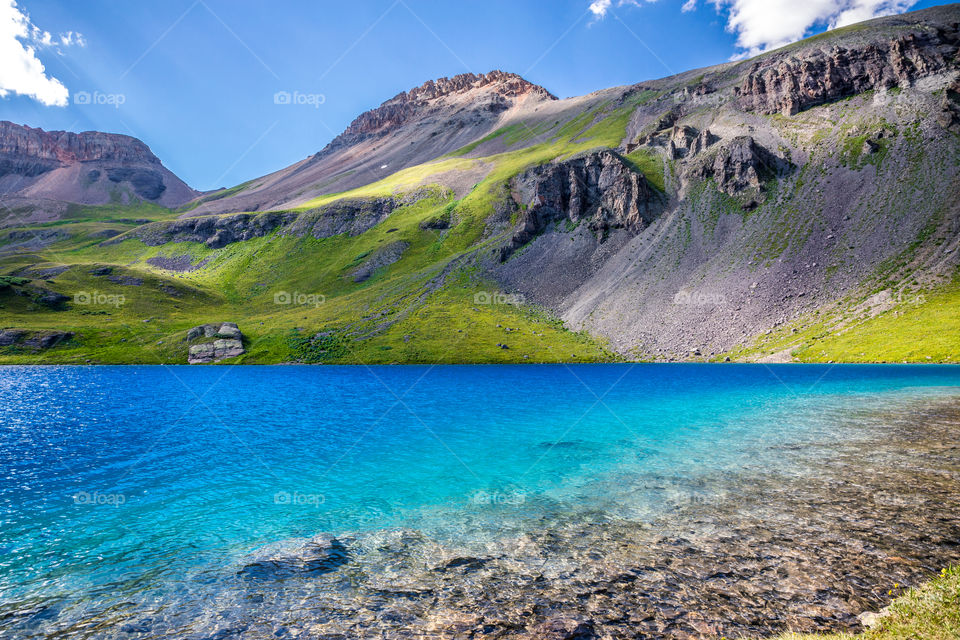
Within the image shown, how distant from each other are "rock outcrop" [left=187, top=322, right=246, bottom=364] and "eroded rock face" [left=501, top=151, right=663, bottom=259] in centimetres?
7820

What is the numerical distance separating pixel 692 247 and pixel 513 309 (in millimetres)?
48153

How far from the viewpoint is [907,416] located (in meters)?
32.7

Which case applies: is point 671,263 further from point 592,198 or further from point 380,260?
point 380,260

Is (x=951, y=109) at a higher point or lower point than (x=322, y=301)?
higher

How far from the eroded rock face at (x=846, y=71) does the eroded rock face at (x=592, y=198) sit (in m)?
50.9

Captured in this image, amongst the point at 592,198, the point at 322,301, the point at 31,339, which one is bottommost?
the point at 31,339

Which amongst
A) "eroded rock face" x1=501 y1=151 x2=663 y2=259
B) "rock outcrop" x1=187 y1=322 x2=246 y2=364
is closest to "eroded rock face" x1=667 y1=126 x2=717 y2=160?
"eroded rock face" x1=501 y1=151 x2=663 y2=259

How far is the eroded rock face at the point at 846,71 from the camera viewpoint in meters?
117

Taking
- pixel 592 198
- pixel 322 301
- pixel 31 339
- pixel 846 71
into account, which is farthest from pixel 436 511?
pixel 846 71

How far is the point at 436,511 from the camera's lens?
17.3 meters

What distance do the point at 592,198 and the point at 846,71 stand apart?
80.5m

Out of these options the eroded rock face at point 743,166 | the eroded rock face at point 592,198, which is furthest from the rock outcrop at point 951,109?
the eroded rock face at point 592,198

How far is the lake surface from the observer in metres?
10.1

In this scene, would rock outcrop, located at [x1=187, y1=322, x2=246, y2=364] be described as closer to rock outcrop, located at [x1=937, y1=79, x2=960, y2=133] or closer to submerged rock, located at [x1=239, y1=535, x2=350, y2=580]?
submerged rock, located at [x1=239, y1=535, x2=350, y2=580]
